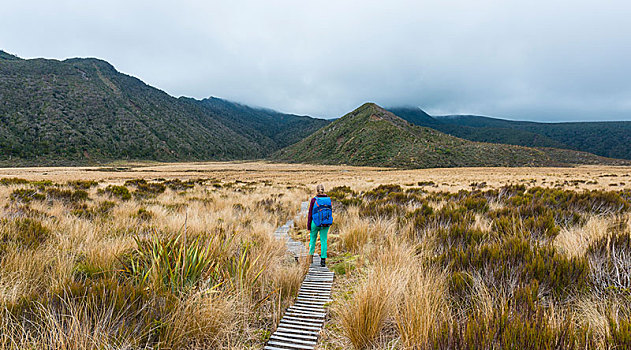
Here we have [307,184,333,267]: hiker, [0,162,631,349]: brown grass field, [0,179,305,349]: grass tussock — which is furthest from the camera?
[307,184,333,267]: hiker

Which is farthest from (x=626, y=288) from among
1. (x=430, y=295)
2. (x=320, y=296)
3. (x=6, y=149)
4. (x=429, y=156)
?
Result: (x=6, y=149)

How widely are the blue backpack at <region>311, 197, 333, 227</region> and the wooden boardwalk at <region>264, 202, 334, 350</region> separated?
107 cm

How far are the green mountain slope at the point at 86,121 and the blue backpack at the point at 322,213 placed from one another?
4776 inches

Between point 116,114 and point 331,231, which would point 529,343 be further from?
point 116,114

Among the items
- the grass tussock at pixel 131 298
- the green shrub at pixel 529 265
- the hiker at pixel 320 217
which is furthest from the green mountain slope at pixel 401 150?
the grass tussock at pixel 131 298

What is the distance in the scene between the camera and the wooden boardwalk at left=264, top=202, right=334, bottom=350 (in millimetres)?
2404

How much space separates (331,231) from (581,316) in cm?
568

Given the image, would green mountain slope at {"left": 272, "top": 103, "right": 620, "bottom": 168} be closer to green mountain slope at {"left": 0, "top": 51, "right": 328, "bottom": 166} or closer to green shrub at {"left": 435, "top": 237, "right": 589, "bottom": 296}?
green mountain slope at {"left": 0, "top": 51, "right": 328, "bottom": 166}

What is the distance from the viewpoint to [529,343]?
1552mm

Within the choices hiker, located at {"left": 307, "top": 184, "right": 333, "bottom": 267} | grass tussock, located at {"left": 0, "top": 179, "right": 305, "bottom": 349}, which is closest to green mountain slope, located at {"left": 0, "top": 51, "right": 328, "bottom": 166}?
grass tussock, located at {"left": 0, "top": 179, "right": 305, "bottom": 349}

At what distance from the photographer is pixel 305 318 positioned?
2.83m

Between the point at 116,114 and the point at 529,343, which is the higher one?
the point at 116,114

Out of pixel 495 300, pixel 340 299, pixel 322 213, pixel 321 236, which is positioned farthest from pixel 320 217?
pixel 495 300

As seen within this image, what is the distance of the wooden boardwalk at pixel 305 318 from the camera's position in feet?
7.89
